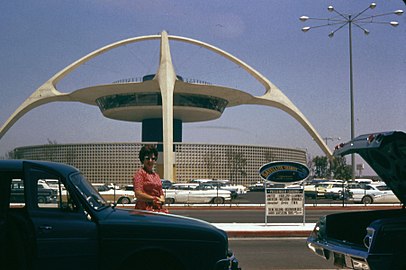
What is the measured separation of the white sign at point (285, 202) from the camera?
15.0 m

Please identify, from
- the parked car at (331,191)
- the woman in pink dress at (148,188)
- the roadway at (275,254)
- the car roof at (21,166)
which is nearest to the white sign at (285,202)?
the roadway at (275,254)

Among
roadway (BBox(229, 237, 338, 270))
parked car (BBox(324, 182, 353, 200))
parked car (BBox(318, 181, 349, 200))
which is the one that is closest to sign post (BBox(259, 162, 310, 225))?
roadway (BBox(229, 237, 338, 270))

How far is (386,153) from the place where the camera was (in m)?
6.16

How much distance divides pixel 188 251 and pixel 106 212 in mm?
1021

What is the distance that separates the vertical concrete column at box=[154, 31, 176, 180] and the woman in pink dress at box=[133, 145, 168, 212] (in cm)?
6132

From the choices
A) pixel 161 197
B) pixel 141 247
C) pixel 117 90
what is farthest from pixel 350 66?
pixel 117 90

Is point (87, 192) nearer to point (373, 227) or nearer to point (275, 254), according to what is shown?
point (373, 227)

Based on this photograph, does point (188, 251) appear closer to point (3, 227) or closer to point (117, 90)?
point (3, 227)

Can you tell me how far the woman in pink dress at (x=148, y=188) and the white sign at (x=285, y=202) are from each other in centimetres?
760

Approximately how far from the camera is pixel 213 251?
583 centimetres

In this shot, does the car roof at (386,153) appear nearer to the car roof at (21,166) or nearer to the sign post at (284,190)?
the car roof at (21,166)

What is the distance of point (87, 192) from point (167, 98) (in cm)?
6757

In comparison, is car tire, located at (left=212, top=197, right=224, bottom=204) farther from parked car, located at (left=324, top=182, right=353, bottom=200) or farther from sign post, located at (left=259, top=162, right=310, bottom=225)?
sign post, located at (left=259, top=162, right=310, bottom=225)

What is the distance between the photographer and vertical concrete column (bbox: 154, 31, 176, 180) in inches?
2751
